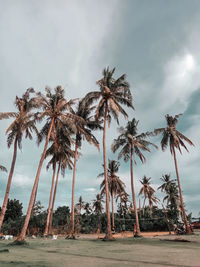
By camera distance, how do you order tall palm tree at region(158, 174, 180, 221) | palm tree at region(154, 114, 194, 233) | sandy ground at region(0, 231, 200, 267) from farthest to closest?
tall palm tree at region(158, 174, 180, 221), palm tree at region(154, 114, 194, 233), sandy ground at region(0, 231, 200, 267)

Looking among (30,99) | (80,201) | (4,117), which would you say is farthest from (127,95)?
(80,201)

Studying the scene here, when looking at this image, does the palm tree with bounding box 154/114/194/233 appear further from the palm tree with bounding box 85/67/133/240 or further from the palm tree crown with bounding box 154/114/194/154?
the palm tree with bounding box 85/67/133/240

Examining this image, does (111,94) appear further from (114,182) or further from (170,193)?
(170,193)

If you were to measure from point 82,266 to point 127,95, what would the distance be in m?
15.7

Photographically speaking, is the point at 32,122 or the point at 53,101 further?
the point at 53,101

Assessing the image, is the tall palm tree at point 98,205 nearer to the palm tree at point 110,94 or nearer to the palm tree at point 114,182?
the palm tree at point 114,182

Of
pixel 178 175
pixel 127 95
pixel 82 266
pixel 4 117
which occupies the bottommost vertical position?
pixel 82 266

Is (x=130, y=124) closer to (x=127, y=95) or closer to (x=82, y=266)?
(x=127, y=95)

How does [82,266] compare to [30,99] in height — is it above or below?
below

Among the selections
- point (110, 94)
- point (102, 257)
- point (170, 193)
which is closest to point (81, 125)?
point (110, 94)

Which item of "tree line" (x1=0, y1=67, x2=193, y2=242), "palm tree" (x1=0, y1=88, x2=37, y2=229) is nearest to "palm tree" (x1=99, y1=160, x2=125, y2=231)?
"tree line" (x1=0, y1=67, x2=193, y2=242)

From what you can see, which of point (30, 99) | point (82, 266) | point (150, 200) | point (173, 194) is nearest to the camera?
point (82, 266)

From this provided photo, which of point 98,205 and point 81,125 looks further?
point 98,205

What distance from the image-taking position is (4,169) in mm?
22672
